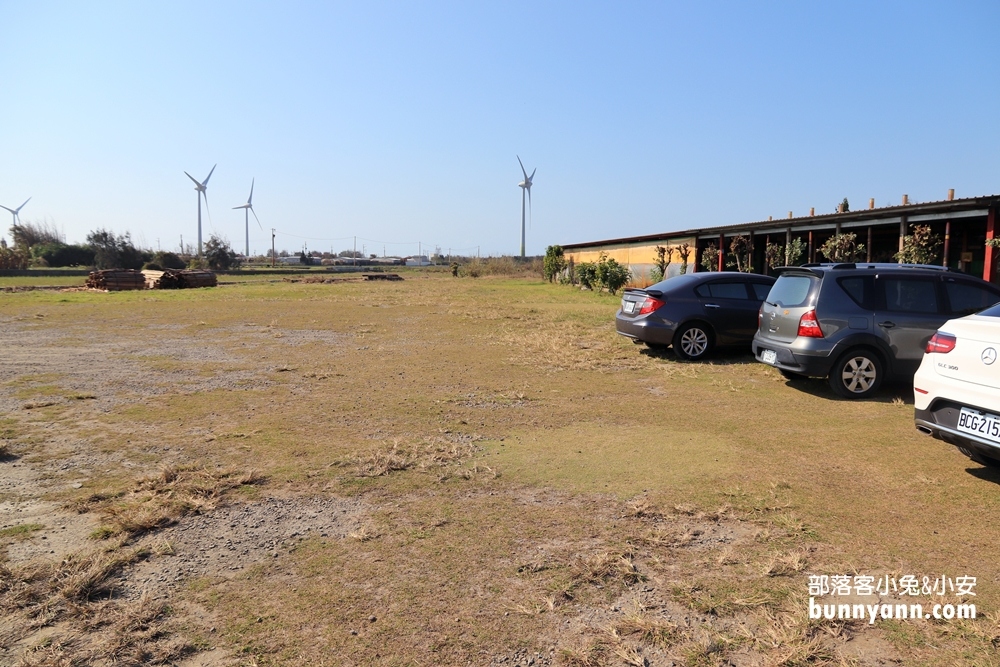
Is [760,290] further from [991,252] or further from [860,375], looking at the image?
[991,252]

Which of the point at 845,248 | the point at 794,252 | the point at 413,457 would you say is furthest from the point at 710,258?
the point at 413,457

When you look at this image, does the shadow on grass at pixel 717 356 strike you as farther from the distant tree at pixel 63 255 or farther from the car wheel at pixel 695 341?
the distant tree at pixel 63 255

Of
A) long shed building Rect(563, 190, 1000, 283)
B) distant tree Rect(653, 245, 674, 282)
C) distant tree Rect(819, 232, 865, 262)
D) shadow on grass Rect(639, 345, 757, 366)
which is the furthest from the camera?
distant tree Rect(653, 245, 674, 282)

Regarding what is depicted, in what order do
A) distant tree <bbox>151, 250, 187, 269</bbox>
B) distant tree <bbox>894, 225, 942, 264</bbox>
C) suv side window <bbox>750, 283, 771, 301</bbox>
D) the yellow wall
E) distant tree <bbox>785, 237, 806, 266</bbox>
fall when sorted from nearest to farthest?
suv side window <bbox>750, 283, 771, 301</bbox>, distant tree <bbox>894, 225, 942, 264</bbox>, distant tree <bbox>785, 237, 806, 266</bbox>, the yellow wall, distant tree <bbox>151, 250, 187, 269</bbox>

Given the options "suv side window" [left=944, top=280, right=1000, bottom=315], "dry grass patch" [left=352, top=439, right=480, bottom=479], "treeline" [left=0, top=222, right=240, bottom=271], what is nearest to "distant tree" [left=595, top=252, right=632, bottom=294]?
"suv side window" [left=944, top=280, right=1000, bottom=315]

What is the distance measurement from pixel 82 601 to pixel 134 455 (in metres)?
2.69

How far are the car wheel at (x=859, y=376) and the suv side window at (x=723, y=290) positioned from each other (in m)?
3.18

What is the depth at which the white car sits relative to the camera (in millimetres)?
4332

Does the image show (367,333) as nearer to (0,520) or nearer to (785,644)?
(0,520)

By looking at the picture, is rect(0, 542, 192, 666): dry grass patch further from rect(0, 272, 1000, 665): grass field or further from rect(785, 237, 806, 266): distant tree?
rect(785, 237, 806, 266): distant tree

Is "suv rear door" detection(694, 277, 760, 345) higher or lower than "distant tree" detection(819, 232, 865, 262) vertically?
lower

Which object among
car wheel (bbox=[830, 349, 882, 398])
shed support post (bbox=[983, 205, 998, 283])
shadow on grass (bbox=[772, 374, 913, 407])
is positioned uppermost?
shed support post (bbox=[983, 205, 998, 283])

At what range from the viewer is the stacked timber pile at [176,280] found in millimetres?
35000

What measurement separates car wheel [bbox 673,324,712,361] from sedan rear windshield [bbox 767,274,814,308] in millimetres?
2001
